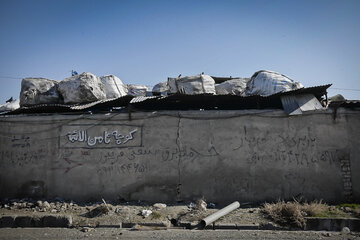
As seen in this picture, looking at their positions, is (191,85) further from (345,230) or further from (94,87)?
(345,230)

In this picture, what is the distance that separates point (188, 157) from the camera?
730 centimetres

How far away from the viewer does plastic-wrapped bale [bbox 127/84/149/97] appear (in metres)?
9.91

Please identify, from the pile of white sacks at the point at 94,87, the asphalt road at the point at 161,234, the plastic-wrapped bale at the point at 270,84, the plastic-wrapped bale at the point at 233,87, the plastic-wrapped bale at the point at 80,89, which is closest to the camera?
the asphalt road at the point at 161,234

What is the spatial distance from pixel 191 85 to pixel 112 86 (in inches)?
109

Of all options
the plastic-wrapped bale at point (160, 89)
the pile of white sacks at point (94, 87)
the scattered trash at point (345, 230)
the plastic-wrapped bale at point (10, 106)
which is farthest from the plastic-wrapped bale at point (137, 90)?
the scattered trash at point (345, 230)

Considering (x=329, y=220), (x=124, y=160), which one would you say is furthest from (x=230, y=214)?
(x=124, y=160)

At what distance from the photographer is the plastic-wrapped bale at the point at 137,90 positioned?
9.91 meters

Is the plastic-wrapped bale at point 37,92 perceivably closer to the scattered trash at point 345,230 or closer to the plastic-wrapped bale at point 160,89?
the plastic-wrapped bale at point 160,89

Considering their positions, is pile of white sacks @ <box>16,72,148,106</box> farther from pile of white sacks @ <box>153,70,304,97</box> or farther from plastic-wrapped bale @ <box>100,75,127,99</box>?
pile of white sacks @ <box>153,70,304,97</box>

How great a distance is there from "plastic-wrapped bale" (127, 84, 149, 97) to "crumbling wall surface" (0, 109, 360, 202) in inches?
101

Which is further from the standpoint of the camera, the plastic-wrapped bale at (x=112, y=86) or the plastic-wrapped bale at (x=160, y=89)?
the plastic-wrapped bale at (x=160, y=89)

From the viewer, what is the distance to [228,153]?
23.9 ft

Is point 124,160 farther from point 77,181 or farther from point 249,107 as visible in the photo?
point 249,107

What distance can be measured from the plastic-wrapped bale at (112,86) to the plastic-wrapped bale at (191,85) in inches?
78.5
